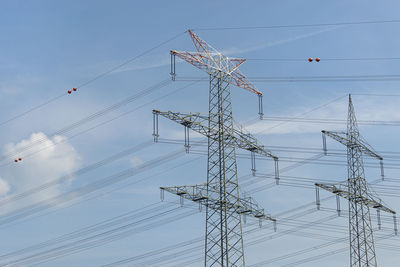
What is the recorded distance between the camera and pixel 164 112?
154 feet

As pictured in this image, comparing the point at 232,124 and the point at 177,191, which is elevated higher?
the point at 232,124

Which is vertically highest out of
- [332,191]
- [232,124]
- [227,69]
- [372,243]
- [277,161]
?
[227,69]

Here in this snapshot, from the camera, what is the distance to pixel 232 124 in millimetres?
50031

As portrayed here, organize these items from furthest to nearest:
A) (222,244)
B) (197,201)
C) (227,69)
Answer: (227,69)
(197,201)
(222,244)

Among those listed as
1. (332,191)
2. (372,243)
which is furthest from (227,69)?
(372,243)

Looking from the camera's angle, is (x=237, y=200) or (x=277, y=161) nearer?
(x=237, y=200)

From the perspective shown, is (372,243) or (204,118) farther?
(372,243)

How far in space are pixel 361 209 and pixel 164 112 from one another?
22.8 metres

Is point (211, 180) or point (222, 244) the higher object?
point (211, 180)

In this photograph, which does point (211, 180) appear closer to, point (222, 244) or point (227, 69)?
point (222, 244)

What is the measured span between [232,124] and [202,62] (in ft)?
20.2

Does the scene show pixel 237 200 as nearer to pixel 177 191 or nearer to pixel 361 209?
pixel 177 191

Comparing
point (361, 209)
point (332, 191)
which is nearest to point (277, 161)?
point (332, 191)

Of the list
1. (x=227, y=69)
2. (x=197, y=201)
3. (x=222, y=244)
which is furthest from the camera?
(x=227, y=69)
